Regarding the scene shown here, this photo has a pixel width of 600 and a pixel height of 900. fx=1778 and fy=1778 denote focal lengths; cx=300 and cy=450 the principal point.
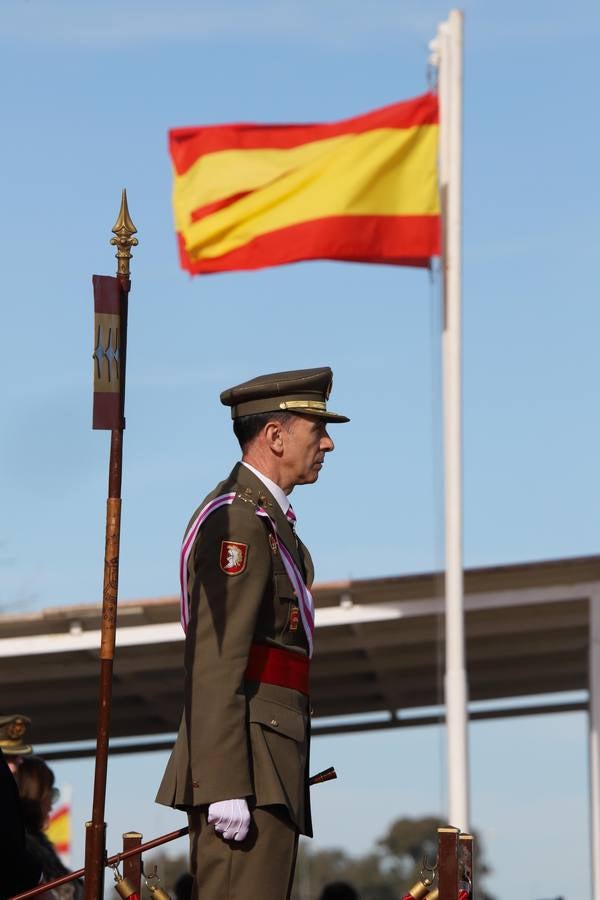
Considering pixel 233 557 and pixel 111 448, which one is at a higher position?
pixel 111 448

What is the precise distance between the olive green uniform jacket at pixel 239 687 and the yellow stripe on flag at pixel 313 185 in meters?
7.06

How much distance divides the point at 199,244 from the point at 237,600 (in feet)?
24.6

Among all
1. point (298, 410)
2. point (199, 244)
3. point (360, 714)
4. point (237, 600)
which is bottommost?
point (360, 714)

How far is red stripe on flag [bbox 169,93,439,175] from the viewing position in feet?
41.0

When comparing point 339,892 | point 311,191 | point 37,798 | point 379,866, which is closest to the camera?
point 37,798

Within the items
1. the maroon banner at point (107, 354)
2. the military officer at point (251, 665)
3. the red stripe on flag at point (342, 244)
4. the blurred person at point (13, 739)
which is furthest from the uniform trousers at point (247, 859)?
the red stripe on flag at point (342, 244)

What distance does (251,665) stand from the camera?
202 inches

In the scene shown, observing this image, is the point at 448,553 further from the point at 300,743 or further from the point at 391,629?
the point at 300,743

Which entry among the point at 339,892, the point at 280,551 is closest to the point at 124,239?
the point at 280,551

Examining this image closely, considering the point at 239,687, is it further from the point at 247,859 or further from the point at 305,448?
the point at 305,448

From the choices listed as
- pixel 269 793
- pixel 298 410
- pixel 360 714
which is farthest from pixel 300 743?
pixel 360 714

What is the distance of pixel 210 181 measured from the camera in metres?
12.5

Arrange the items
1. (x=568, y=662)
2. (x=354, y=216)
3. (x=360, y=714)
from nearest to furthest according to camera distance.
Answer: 1. (x=354, y=216)
2. (x=568, y=662)
3. (x=360, y=714)

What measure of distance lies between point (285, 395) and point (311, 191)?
6.98 meters
